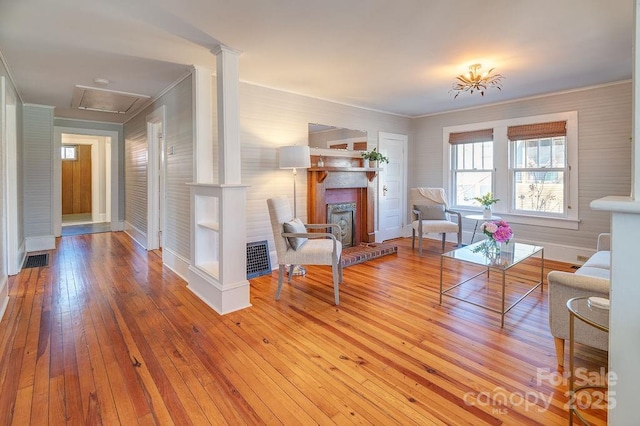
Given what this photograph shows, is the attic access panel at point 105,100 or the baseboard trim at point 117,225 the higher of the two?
the attic access panel at point 105,100

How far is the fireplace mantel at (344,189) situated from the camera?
468cm

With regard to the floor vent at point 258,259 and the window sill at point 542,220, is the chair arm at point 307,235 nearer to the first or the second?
the floor vent at point 258,259

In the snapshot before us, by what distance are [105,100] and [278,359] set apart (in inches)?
187

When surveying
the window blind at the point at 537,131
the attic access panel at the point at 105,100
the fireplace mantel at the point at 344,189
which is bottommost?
the fireplace mantel at the point at 344,189

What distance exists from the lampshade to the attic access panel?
2.37 metres

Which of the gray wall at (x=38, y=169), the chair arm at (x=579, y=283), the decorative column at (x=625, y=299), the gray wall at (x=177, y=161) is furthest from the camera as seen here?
the gray wall at (x=38, y=169)

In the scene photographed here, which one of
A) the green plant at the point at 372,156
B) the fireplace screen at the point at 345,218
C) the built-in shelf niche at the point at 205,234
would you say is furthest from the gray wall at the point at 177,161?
the green plant at the point at 372,156

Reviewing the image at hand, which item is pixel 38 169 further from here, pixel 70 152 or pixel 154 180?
pixel 70 152

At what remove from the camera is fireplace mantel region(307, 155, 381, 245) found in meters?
4.68

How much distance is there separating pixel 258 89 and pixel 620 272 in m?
4.04

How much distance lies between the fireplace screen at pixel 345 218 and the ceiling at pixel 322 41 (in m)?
1.70

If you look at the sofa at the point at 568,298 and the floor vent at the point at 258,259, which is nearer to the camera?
the sofa at the point at 568,298

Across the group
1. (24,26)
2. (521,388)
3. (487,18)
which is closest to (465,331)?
(521,388)

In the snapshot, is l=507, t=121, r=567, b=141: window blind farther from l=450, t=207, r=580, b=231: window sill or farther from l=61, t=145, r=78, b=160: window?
l=61, t=145, r=78, b=160: window
